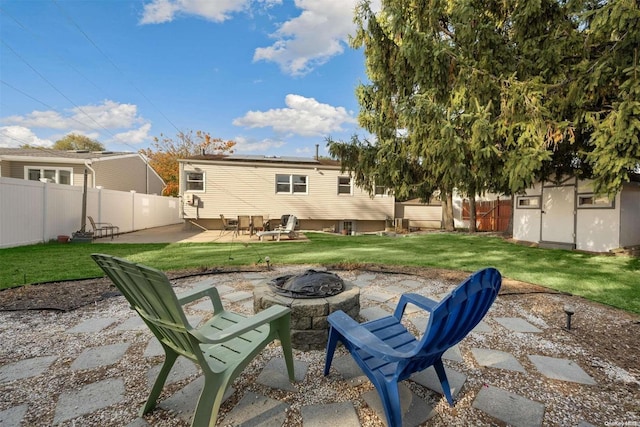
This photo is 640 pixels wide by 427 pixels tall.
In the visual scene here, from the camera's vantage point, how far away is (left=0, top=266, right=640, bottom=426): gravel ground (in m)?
1.92

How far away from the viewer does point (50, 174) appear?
14242 millimetres

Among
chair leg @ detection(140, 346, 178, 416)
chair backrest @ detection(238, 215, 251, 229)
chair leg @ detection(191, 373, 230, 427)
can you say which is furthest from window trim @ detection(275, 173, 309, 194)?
chair leg @ detection(191, 373, 230, 427)

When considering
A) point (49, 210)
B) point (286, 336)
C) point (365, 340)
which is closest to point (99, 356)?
point (286, 336)

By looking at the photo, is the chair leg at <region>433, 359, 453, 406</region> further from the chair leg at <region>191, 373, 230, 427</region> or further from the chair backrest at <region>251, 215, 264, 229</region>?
the chair backrest at <region>251, 215, 264, 229</region>

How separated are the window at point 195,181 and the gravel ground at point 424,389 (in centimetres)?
1165

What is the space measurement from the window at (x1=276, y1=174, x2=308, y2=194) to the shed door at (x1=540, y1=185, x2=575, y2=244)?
10.3 metres

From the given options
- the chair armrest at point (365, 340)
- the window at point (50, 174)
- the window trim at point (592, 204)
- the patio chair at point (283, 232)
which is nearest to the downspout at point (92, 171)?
the window at point (50, 174)

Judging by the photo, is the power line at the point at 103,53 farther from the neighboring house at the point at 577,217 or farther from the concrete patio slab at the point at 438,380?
the neighboring house at the point at 577,217

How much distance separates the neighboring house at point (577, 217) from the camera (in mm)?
8500

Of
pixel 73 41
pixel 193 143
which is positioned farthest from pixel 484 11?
pixel 193 143

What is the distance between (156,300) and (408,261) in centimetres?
A: 625

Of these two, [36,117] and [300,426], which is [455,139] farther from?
[36,117]

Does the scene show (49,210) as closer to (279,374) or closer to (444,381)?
(279,374)

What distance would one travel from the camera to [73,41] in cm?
1341
